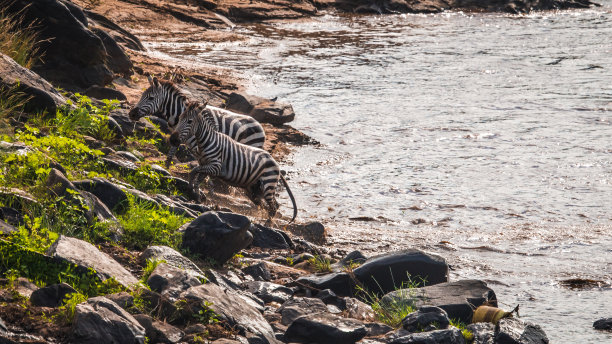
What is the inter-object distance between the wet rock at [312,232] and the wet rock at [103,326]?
20.3 feet

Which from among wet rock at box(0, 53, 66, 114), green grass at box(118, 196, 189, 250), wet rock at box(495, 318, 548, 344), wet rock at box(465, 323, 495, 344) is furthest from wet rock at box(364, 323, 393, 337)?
wet rock at box(0, 53, 66, 114)

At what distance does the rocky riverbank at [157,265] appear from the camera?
6.29 meters

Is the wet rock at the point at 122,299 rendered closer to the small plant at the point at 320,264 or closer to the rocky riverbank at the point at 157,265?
the rocky riverbank at the point at 157,265

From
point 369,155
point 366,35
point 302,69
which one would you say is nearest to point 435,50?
point 366,35

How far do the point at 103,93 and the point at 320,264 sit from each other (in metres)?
7.39

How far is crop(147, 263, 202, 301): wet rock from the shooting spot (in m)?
6.77

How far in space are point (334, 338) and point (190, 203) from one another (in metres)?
4.03

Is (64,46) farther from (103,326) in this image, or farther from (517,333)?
(517,333)

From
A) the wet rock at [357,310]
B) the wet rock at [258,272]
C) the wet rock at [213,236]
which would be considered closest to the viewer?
the wet rock at [357,310]

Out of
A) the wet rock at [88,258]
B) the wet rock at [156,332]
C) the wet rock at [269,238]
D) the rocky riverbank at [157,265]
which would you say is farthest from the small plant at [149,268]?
the wet rock at [269,238]

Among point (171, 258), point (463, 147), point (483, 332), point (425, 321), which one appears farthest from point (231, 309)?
point (463, 147)

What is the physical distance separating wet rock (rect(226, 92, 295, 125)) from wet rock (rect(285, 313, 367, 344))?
39.5 ft

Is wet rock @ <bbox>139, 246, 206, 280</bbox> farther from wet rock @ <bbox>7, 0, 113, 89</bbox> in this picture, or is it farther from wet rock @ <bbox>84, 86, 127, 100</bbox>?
wet rock @ <bbox>84, 86, 127, 100</bbox>

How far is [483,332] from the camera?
7680 mm
